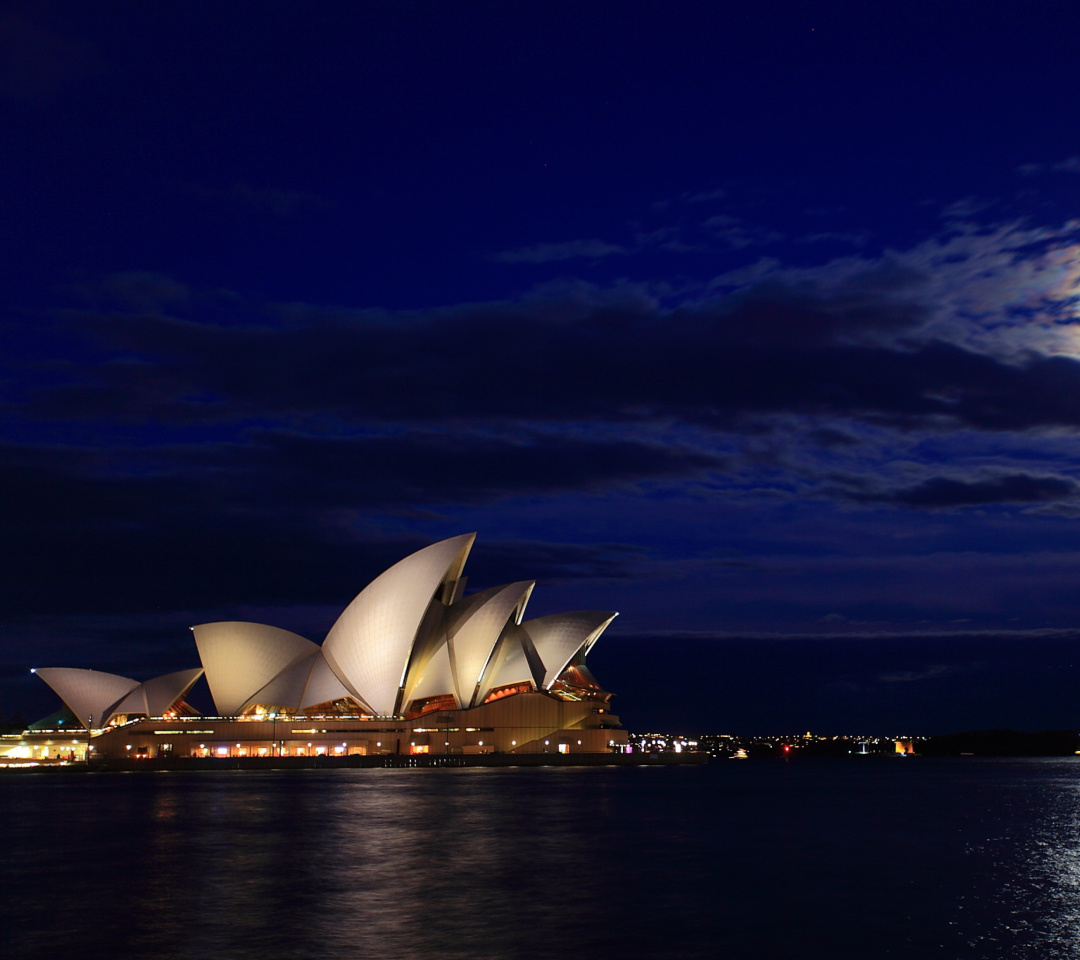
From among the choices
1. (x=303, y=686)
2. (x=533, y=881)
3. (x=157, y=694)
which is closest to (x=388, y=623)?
(x=303, y=686)

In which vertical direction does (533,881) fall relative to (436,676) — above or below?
below

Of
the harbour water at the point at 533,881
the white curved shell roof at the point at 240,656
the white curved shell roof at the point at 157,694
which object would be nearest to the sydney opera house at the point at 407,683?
the white curved shell roof at the point at 240,656

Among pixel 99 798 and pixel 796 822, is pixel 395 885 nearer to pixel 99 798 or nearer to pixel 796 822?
pixel 796 822

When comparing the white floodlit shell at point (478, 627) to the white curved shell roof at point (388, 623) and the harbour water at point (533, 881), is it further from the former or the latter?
the harbour water at point (533, 881)

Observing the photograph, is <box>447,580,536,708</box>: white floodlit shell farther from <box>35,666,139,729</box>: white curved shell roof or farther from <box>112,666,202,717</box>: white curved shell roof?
<box>35,666,139,729</box>: white curved shell roof

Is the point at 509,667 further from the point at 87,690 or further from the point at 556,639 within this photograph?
the point at 87,690

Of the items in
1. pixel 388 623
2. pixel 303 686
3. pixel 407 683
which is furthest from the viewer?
pixel 303 686
